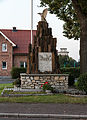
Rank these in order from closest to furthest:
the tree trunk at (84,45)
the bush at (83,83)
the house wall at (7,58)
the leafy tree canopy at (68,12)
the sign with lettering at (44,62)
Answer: the bush at (83,83) → the sign with lettering at (44,62) → the tree trunk at (84,45) → the leafy tree canopy at (68,12) → the house wall at (7,58)

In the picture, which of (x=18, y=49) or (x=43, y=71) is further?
(x=18, y=49)

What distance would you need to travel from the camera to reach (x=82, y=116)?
23.9 feet

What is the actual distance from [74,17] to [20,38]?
19333mm

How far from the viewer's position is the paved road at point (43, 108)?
7801 millimetres

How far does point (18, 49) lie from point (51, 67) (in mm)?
23456

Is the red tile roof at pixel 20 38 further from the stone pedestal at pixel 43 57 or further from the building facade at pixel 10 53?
the stone pedestal at pixel 43 57

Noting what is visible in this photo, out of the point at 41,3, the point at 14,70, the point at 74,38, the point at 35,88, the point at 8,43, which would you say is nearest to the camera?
the point at 35,88

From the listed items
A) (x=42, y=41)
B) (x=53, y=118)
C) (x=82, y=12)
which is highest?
(x=82, y=12)

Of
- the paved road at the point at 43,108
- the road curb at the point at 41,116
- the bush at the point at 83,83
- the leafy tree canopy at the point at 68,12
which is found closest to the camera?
the road curb at the point at 41,116

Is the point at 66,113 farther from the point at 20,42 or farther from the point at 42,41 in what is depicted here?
the point at 20,42

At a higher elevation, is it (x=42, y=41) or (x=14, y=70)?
(x=42, y=41)

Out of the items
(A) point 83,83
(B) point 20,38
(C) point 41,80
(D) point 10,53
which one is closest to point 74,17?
(C) point 41,80

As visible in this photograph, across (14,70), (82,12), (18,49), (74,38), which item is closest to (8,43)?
(18,49)

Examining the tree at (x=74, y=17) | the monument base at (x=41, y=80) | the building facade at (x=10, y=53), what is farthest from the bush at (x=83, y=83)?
the building facade at (x=10, y=53)
